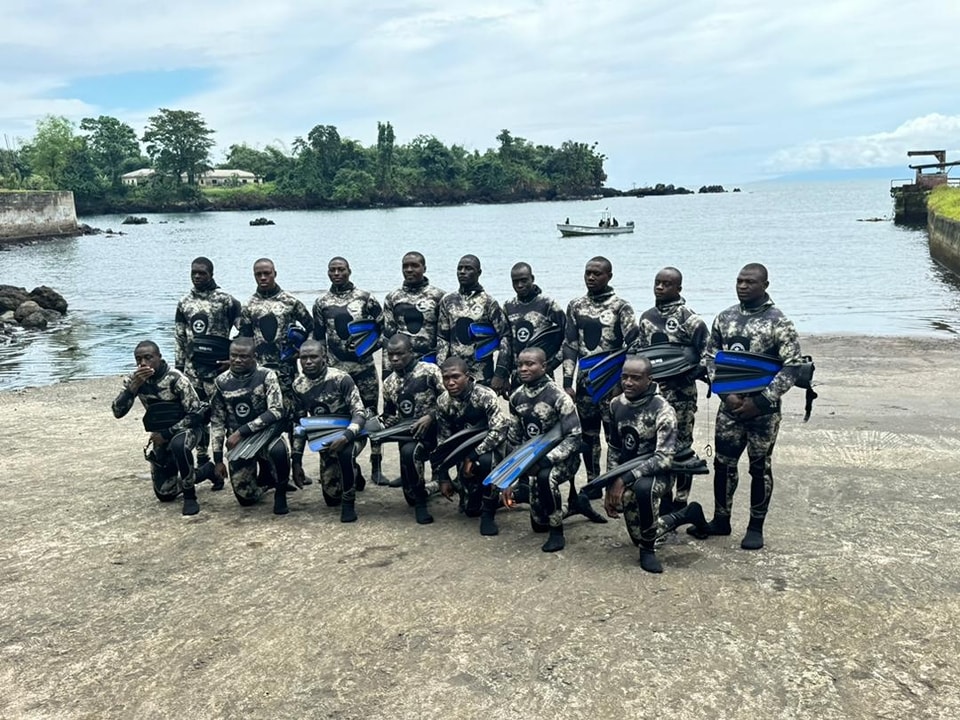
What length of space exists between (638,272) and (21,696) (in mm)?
43472

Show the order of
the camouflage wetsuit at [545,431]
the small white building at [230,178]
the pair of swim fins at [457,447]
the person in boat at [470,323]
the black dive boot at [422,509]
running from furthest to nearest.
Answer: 1. the small white building at [230,178]
2. the person in boat at [470,323]
3. the black dive boot at [422,509]
4. the pair of swim fins at [457,447]
5. the camouflage wetsuit at [545,431]

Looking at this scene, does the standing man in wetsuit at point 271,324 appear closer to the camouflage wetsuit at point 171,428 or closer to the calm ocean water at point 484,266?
the camouflage wetsuit at point 171,428

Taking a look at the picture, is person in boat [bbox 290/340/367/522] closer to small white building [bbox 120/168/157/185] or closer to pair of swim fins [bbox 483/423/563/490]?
pair of swim fins [bbox 483/423/563/490]

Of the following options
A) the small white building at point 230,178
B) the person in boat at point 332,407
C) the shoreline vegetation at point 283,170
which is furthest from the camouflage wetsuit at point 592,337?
the small white building at point 230,178

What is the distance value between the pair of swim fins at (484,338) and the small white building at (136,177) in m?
143

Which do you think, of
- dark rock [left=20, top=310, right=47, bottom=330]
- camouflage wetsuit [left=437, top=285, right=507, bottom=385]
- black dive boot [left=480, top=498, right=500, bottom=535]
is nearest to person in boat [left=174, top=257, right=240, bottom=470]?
camouflage wetsuit [left=437, top=285, right=507, bottom=385]

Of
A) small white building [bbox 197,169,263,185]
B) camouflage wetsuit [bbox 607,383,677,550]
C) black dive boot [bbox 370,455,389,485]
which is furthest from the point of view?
small white building [bbox 197,169,263,185]

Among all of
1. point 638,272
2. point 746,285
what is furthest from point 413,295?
point 638,272

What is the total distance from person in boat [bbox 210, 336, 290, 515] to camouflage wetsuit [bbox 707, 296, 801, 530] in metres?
4.11

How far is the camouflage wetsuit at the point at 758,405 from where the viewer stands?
21.8 feet

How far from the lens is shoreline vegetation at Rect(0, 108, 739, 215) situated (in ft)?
417

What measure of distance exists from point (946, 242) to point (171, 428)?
122 ft

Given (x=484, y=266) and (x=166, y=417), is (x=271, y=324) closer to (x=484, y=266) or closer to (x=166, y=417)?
(x=166, y=417)

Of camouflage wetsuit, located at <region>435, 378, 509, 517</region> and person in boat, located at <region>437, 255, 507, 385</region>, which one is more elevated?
person in boat, located at <region>437, 255, 507, 385</region>
